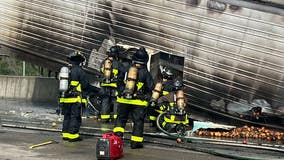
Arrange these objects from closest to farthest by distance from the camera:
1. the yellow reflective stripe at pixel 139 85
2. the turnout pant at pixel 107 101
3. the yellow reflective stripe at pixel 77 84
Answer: the yellow reflective stripe at pixel 139 85, the yellow reflective stripe at pixel 77 84, the turnout pant at pixel 107 101

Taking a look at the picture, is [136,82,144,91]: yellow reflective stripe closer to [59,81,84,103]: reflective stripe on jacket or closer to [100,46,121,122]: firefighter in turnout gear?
[59,81,84,103]: reflective stripe on jacket

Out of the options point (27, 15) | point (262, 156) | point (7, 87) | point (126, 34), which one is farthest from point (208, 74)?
point (7, 87)

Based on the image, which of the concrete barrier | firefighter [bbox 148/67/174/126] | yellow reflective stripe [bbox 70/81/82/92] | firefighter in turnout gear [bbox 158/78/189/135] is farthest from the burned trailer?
the concrete barrier

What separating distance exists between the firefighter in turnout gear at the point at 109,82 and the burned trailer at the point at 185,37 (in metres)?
0.78

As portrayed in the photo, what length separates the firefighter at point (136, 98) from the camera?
9.04 m

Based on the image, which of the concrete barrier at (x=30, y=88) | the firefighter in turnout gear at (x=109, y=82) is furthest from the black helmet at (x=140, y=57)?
the concrete barrier at (x=30, y=88)

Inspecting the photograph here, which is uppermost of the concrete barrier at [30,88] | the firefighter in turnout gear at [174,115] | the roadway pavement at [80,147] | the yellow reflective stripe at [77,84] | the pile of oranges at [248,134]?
the concrete barrier at [30,88]

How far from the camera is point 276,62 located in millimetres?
11508

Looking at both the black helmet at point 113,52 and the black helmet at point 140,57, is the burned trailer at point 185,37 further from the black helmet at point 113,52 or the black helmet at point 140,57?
the black helmet at point 140,57

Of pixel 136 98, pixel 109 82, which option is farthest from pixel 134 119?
pixel 109 82

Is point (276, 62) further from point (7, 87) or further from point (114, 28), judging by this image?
point (7, 87)

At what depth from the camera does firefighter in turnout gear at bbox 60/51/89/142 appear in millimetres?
9648

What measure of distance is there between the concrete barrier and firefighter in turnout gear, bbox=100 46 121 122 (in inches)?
235

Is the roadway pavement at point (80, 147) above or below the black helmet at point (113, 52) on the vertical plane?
below
